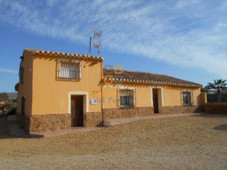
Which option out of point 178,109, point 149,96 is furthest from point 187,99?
point 149,96

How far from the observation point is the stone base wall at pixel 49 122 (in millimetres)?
9547

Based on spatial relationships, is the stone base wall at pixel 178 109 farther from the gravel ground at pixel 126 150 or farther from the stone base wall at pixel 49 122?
the stone base wall at pixel 49 122

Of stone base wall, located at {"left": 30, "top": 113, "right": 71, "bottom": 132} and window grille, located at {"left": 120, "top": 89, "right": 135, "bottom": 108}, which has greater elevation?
window grille, located at {"left": 120, "top": 89, "right": 135, "bottom": 108}

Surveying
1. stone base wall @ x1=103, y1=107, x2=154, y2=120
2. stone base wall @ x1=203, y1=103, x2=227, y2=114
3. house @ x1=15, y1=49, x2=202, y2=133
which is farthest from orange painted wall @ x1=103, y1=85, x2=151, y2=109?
stone base wall @ x1=203, y1=103, x2=227, y2=114

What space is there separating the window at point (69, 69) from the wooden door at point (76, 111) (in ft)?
4.55

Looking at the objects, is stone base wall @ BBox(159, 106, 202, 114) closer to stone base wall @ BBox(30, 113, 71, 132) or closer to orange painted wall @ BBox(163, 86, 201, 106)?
orange painted wall @ BBox(163, 86, 201, 106)

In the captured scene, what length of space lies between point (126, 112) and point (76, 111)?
353cm

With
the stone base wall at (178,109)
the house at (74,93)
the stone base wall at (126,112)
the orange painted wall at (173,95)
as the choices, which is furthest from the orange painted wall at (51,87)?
the orange painted wall at (173,95)

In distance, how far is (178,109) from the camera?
15.9 meters

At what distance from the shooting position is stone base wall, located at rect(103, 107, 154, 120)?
469 inches

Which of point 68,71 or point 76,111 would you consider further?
point 76,111

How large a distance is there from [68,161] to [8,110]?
766 inches

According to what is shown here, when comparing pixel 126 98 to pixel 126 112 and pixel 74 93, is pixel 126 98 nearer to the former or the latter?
pixel 126 112

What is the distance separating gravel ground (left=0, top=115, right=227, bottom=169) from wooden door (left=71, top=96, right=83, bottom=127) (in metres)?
2.07
